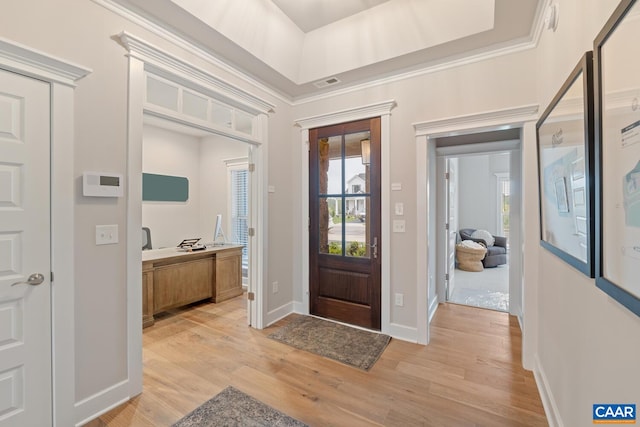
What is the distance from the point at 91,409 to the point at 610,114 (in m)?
3.10

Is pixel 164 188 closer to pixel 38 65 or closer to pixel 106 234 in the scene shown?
pixel 106 234

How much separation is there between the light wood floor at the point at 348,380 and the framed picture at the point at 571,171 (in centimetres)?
119

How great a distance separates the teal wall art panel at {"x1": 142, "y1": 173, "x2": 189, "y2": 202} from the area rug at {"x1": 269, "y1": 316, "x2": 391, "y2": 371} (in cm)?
346

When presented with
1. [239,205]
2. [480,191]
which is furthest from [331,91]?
[480,191]

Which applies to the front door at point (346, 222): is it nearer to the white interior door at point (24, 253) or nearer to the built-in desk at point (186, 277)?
the built-in desk at point (186, 277)

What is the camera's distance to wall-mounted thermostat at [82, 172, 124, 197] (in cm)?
179

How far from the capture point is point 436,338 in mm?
2959

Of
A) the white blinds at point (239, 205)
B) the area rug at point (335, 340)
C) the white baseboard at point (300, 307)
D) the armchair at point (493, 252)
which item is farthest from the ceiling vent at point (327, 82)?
the armchair at point (493, 252)

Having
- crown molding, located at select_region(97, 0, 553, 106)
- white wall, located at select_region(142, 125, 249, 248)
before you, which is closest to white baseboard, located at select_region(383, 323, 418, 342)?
crown molding, located at select_region(97, 0, 553, 106)

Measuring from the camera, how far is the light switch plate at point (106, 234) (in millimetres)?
1878

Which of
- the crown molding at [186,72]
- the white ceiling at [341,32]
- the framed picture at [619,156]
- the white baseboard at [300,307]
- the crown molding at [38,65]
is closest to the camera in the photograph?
the framed picture at [619,156]

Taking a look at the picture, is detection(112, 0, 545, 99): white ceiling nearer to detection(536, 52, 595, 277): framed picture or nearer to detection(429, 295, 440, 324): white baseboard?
detection(536, 52, 595, 277): framed picture

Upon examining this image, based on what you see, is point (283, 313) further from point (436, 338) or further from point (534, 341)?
point (534, 341)

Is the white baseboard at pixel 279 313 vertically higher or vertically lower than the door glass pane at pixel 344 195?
lower
